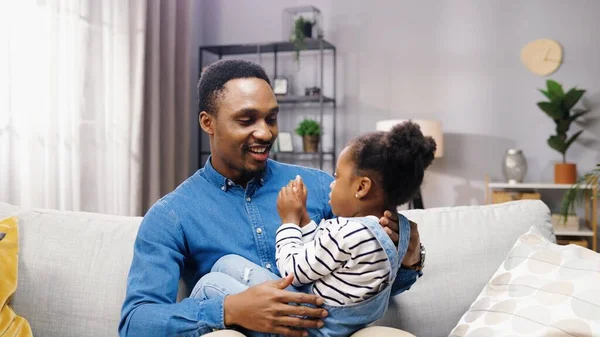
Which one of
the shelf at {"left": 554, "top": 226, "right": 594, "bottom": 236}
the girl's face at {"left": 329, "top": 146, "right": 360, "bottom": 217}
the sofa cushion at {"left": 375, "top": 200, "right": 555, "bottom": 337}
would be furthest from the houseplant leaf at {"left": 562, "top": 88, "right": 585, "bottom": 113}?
Result: the girl's face at {"left": 329, "top": 146, "right": 360, "bottom": 217}

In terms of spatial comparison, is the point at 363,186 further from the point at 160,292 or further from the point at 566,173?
the point at 566,173

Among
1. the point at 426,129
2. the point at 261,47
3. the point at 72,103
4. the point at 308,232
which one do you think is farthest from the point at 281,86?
the point at 308,232

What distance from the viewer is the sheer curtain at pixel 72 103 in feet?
9.37

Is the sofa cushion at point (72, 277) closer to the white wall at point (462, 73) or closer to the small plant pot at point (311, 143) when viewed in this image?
the small plant pot at point (311, 143)

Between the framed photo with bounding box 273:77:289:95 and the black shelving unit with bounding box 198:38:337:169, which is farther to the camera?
the framed photo with bounding box 273:77:289:95

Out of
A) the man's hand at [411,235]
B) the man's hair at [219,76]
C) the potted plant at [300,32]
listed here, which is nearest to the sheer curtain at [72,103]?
the potted plant at [300,32]

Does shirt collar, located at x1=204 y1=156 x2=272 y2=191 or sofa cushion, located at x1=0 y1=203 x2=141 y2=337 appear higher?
shirt collar, located at x1=204 y1=156 x2=272 y2=191

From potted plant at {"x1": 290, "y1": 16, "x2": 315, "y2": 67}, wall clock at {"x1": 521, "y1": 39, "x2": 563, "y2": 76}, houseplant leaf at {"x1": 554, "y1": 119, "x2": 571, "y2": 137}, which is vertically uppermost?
potted plant at {"x1": 290, "y1": 16, "x2": 315, "y2": 67}

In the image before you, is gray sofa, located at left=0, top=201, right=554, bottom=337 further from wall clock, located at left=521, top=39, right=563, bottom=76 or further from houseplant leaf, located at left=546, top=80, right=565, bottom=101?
wall clock, located at left=521, top=39, right=563, bottom=76

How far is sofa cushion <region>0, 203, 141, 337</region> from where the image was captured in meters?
1.54

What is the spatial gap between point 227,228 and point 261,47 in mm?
3299

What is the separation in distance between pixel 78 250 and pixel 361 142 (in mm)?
854

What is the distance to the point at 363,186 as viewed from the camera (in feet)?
4.10

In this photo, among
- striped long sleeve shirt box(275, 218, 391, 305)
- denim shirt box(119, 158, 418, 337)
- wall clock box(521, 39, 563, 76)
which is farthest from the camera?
wall clock box(521, 39, 563, 76)
